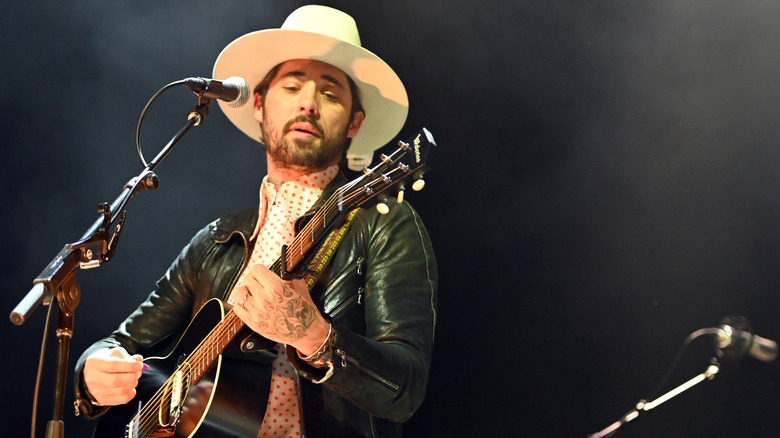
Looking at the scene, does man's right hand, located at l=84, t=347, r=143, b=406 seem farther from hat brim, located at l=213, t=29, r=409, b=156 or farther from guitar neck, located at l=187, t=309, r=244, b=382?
hat brim, located at l=213, t=29, r=409, b=156

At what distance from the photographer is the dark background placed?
10.6 feet

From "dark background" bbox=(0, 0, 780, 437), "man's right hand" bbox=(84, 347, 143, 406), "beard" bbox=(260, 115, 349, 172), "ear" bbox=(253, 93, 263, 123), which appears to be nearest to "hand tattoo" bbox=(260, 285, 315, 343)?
"man's right hand" bbox=(84, 347, 143, 406)

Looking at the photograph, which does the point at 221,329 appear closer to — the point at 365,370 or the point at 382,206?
the point at 365,370

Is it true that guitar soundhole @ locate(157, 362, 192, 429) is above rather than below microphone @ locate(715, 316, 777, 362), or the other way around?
below

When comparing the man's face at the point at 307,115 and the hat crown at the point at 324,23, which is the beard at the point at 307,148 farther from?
the hat crown at the point at 324,23

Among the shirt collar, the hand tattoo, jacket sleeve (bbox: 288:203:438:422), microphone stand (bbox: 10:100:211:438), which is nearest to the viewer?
microphone stand (bbox: 10:100:211:438)

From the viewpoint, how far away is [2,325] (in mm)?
3582

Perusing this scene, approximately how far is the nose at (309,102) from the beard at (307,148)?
0.02m

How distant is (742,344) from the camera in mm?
2158

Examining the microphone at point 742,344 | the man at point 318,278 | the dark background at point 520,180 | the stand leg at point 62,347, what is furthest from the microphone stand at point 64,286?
the dark background at point 520,180

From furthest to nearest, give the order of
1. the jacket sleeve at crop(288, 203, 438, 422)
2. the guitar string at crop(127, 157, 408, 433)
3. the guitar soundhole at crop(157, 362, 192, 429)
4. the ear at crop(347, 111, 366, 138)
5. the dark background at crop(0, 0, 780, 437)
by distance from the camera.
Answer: the dark background at crop(0, 0, 780, 437), the ear at crop(347, 111, 366, 138), the guitar soundhole at crop(157, 362, 192, 429), the guitar string at crop(127, 157, 408, 433), the jacket sleeve at crop(288, 203, 438, 422)

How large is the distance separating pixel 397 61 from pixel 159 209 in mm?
1328

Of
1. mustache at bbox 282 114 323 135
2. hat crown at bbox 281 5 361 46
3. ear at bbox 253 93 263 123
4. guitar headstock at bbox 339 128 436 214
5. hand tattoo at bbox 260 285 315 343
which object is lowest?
hand tattoo at bbox 260 285 315 343

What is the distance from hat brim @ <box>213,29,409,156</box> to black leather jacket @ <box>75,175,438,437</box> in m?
0.42
